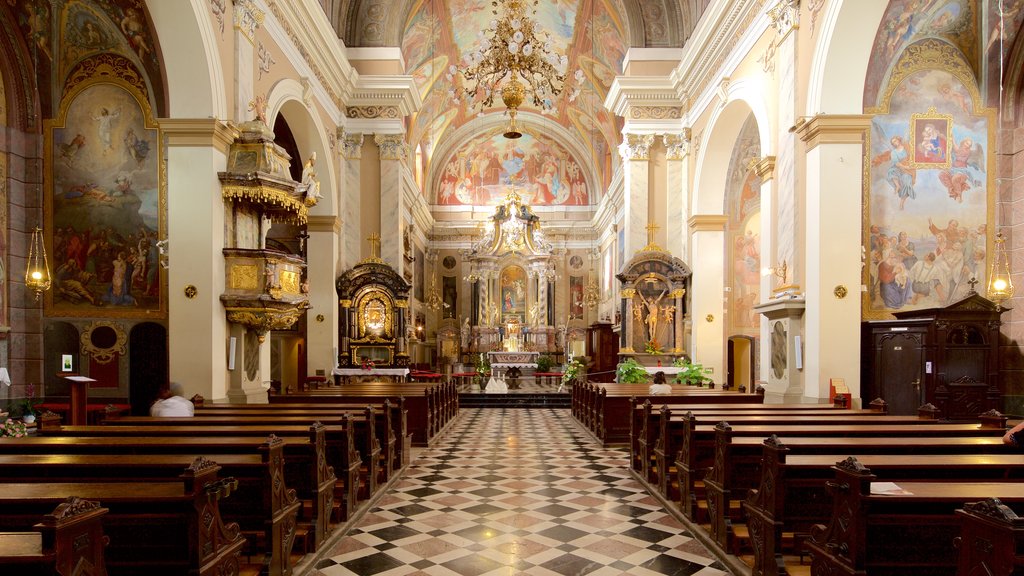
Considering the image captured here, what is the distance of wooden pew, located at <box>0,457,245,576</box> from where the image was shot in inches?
114

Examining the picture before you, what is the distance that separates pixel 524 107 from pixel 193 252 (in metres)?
18.8

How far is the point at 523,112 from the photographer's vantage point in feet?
83.5

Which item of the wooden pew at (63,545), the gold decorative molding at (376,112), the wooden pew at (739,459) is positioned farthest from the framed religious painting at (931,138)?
the gold decorative molding at (376,112)

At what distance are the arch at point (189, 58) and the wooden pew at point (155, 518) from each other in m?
5.92

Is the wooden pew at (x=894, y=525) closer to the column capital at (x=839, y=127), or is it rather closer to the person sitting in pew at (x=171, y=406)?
the person sitting in pew at (x=171, y=406)

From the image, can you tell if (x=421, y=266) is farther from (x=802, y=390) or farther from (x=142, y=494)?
(x=142, y=494)

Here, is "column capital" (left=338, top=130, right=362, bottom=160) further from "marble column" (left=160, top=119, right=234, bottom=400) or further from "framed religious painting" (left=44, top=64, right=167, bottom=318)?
"marble column" (left=160, top=119, right=234, bottom=400)

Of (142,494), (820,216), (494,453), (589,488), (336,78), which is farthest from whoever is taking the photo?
(336,78)

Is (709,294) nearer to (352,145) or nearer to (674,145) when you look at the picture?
(674,145)

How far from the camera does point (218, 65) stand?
820 cm

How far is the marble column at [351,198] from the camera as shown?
1545 cm

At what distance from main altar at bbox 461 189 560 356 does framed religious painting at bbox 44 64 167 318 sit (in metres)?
16.5

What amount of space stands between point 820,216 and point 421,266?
18948mm

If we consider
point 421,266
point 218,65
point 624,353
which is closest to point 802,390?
point 624,353
